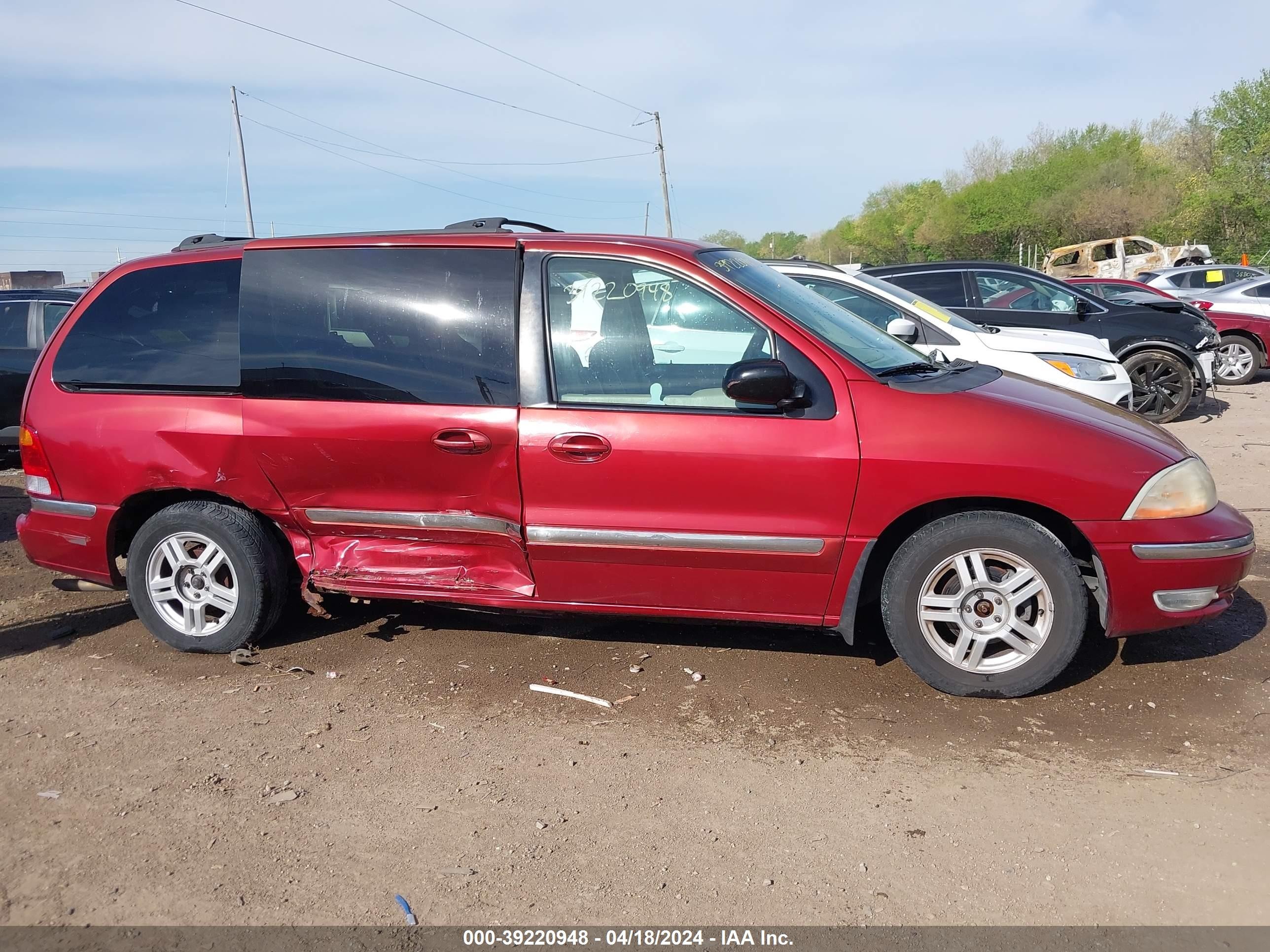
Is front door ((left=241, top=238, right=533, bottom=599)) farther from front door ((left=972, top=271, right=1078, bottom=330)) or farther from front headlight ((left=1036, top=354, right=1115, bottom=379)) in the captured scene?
front door ((left=972, top=271, right=1078, bottom=330))

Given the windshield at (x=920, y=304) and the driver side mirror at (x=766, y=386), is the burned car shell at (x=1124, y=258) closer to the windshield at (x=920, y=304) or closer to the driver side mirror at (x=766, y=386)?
the windshield at (x=920, y=304)

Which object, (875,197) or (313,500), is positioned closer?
(313,500)

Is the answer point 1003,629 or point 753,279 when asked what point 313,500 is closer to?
point 753,279

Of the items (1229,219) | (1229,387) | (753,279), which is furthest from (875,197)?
(753,279)

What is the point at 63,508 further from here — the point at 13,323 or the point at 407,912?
the point at 13,323

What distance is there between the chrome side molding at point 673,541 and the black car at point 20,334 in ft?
24.3

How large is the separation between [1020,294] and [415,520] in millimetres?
8524

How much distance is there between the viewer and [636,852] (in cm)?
310

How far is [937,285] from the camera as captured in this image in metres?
11.0

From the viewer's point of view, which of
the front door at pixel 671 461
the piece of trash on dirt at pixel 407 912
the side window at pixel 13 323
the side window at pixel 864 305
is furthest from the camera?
the side window at pixel 13 323

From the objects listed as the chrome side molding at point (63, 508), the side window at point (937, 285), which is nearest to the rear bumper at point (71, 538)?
the chrome side molding at point (63, 508)

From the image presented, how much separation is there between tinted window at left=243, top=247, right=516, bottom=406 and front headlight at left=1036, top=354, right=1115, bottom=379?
5.84 metres

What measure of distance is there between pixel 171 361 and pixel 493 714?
2238 millimetres

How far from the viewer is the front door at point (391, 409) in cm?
425
